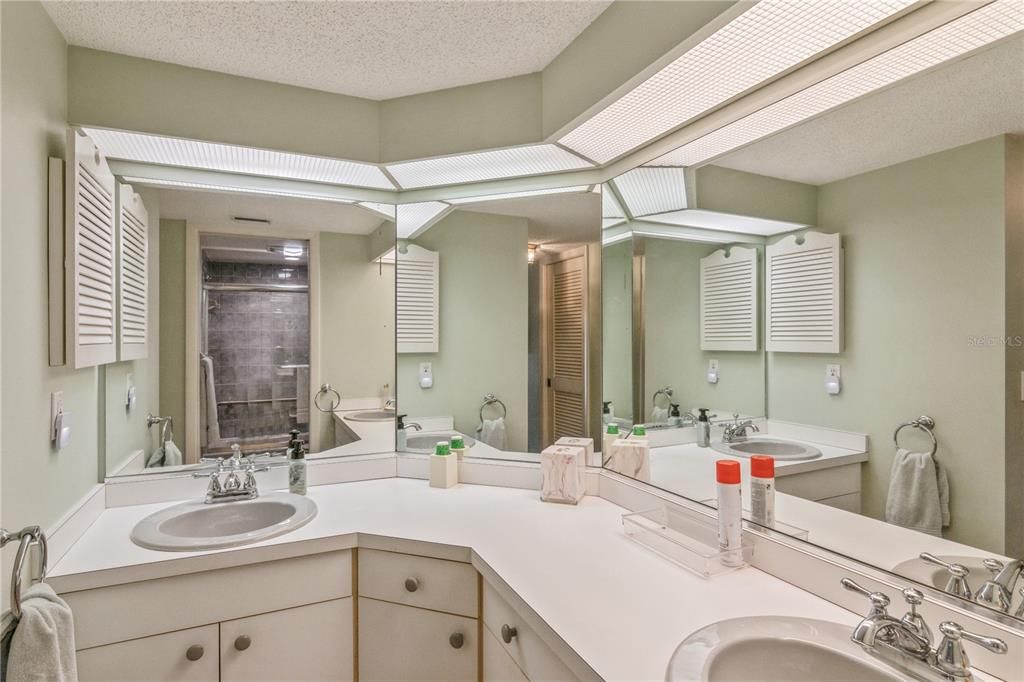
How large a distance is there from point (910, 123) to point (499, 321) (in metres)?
1.40

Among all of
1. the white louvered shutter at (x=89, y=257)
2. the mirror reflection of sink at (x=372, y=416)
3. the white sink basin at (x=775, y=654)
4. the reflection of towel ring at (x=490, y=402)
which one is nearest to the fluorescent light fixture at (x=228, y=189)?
the white louvered shutter at (x=89, y=257)

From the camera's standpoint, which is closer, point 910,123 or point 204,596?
point 910,123

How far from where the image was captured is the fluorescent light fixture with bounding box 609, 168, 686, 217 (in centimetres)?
154

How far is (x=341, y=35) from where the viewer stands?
152 centimetres

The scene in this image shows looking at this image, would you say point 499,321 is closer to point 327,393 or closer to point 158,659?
point 327,393

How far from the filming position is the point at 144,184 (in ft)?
6.02

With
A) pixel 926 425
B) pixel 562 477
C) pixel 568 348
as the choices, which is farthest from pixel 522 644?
pixel 568 348

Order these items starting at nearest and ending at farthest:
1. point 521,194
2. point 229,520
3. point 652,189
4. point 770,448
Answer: point 770,448 → point 652,189 → point 229,520 → point 521,194

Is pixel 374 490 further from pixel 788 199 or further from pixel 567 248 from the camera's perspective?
pixel 788 199

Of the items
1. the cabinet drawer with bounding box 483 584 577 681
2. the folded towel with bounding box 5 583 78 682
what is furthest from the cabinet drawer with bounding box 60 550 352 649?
the cabinet drawer with bounding box 483 584 577 681

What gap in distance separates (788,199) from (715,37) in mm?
395

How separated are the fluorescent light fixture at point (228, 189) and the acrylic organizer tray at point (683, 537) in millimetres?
1691

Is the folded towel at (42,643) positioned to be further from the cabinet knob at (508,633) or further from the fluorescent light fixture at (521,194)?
the fluorescent light fixture at (521,194)

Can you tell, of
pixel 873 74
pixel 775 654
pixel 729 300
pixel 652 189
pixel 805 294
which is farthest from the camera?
pixel 652 189
